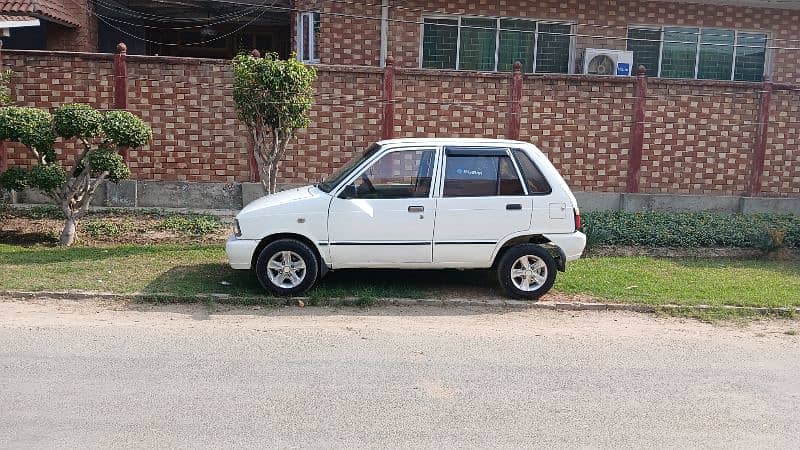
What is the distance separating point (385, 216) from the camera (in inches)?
310

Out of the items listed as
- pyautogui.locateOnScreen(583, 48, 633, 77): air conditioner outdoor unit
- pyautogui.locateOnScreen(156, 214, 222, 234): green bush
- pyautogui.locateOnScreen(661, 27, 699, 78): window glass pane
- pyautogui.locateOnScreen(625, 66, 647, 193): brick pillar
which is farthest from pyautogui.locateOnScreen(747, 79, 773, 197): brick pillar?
pyautogui.locateOnScreen(156, 214, 222, 234): green bush

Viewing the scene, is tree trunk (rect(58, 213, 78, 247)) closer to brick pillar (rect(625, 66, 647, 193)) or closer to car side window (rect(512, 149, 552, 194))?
car side window (rect(512, 149, 552, 194))

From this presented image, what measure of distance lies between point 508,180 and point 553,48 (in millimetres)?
9448

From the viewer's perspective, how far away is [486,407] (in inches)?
203

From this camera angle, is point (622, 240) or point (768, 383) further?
point (622, 240)

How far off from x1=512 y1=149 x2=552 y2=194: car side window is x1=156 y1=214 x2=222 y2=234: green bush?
5170 millimetres

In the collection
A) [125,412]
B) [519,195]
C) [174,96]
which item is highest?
[174,96]

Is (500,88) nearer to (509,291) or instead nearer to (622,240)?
(622,240)

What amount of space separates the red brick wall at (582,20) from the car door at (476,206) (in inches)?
321

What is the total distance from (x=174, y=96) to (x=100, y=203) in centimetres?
221

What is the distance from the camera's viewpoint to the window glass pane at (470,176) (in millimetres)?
8039

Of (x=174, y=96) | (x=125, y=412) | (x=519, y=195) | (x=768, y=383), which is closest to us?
(x=125, y=412)

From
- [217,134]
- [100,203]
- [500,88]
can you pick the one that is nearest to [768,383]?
[500,88]

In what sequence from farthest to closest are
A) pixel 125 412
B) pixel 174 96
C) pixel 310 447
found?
pixel 174 96 < pixel 125 412 < pixel 310 447
